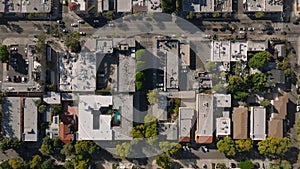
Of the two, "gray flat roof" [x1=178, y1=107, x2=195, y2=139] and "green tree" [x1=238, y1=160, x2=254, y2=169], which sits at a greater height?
"gray flat roof" [x1=178, y1=107, x2=195, y2=139]

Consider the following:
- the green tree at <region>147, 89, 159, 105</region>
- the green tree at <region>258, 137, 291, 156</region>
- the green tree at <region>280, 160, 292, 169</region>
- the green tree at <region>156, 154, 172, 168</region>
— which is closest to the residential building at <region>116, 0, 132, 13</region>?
the green tree at <region>147, 89, 159, 105</region>

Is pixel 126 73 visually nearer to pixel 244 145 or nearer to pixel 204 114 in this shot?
pixel 204 114

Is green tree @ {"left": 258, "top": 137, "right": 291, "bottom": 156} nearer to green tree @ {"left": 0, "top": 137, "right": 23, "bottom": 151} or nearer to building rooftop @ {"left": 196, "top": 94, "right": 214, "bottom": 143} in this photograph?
building rooftop @ {"left": 196, "top": 94, "right": 214, "bottom": 143}

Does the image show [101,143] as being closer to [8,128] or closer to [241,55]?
[8,128]

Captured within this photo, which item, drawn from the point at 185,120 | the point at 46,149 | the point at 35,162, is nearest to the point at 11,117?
the point at 46,149

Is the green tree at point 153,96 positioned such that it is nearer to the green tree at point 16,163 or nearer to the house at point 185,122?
A: the house at point 185,122
